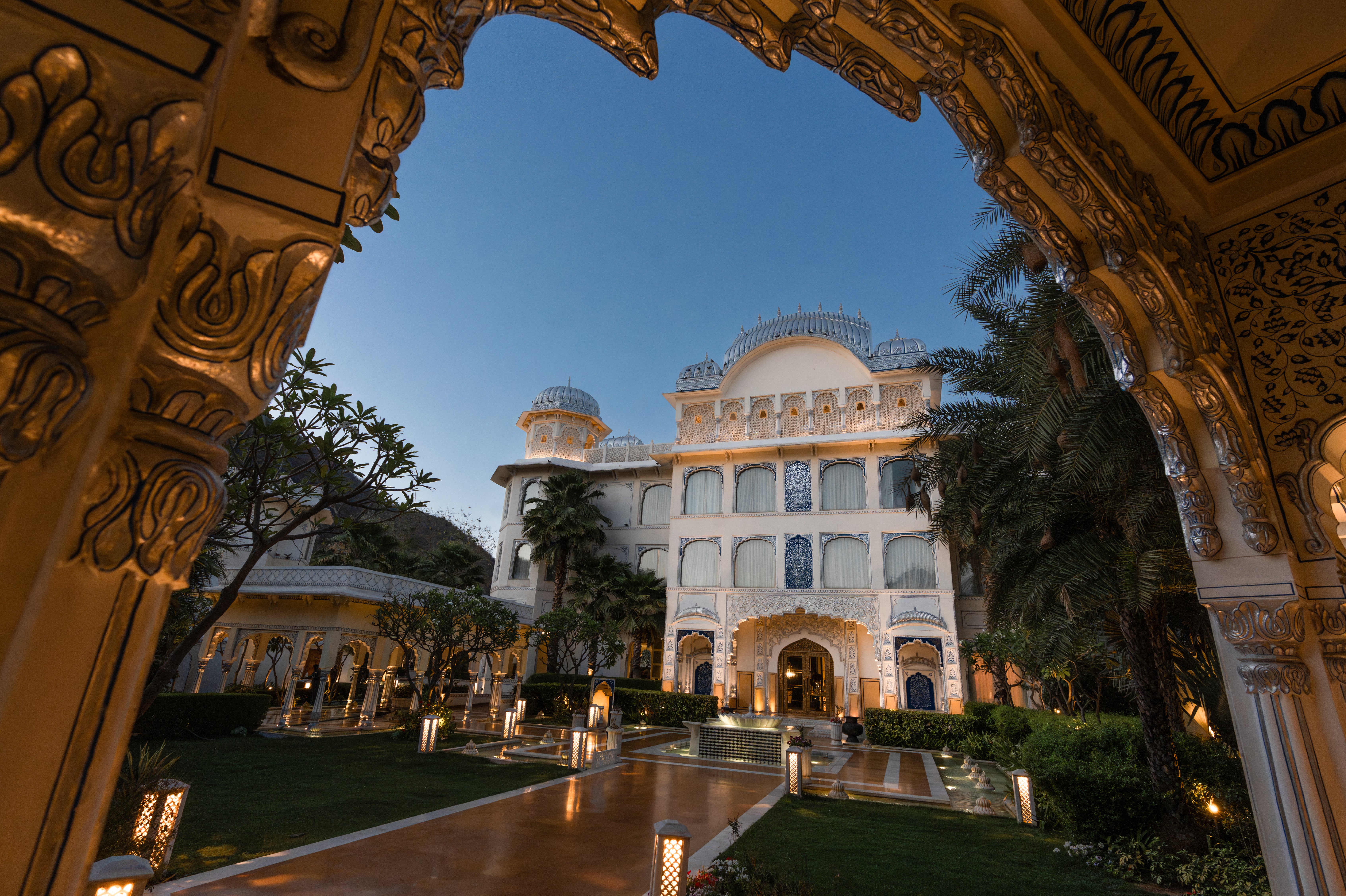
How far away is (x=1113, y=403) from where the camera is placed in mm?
6465

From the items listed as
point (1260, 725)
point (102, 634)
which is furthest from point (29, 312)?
point (1260, 725)

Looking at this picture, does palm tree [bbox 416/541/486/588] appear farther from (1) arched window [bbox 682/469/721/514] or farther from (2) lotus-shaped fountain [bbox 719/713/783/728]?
(2) lotus-shaped fountain [bbox 719/713/783/728]

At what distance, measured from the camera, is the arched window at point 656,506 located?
89.5 ft

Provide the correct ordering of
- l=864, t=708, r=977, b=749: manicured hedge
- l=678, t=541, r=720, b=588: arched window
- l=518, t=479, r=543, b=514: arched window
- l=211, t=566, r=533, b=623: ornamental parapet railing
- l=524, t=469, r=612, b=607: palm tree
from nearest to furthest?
l=211, t=566, r=533, b=623: ornamental parapet railing, l=864, t=708, r=977, b=749: manicured hedge, l=678, t=541, r=720, b=588: arched window, l=524, t=469, r=612, b=607: palm tree, l=518, t=479, r=543, b=514: arched window

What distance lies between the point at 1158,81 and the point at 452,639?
1709cm

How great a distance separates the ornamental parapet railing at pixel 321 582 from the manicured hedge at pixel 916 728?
11.7 m

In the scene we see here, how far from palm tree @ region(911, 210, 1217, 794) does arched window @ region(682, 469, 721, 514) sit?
1420cm

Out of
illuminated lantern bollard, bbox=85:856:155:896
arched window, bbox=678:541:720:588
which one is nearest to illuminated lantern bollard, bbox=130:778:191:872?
illuminated lantern bollard, bbox=85:856:155:896

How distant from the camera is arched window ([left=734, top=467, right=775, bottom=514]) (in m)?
23.5

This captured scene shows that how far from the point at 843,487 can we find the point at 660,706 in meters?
9.72

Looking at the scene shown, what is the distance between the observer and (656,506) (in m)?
27.6

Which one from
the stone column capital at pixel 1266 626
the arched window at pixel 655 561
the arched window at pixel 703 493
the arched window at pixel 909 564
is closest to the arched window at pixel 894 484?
the arched window at pixel 909 564

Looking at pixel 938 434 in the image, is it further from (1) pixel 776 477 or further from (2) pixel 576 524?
(2) pixel 576 524

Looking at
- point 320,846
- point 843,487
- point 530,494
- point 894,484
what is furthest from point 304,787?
point 530,494
